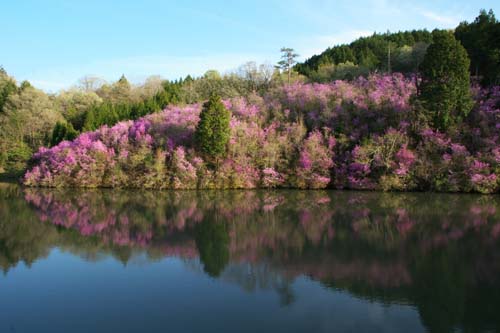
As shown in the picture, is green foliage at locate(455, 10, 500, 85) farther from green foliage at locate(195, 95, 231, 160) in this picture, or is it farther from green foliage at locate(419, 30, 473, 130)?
green foliage at locate(195, 95, 231, 160)

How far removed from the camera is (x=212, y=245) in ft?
50.5

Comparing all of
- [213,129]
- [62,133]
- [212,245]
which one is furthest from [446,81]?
[62,133]

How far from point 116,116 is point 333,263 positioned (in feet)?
141

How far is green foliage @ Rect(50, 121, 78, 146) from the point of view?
158 feet

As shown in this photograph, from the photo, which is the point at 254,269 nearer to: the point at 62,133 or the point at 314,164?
the point at 314,164

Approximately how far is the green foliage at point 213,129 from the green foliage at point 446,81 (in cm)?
1514

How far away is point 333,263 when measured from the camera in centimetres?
1268

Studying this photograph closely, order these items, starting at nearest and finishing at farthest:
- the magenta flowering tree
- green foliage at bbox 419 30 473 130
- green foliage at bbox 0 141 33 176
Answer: green foliage at bbox 419 30 473 130 → the magenta flowering tree → green foliage at bbox 0 141 33 176

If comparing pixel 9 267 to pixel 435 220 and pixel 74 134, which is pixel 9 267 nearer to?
pixel 435 220

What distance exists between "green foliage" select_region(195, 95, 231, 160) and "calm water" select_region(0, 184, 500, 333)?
11.5 meters

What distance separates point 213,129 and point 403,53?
27.7m

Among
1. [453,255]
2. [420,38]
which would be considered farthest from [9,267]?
[420,38]

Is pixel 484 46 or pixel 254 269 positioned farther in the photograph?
pixel 484 46

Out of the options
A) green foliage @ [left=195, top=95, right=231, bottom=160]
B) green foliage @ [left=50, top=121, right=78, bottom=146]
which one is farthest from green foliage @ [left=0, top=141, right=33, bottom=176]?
green foliage @ [left=195, top=95, right=231, bottom=160]
